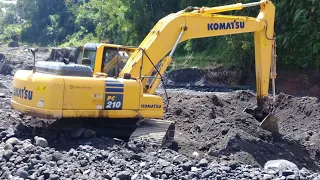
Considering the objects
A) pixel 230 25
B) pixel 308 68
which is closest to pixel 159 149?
pixel 230 25

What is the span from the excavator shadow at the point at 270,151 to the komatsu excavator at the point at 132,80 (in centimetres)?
100

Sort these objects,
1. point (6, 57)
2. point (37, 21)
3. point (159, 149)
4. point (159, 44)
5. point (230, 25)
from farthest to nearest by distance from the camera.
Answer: point (37, 21)
point (6, 57)
point (230, 25)
point (159, 44)
point (159, 149)

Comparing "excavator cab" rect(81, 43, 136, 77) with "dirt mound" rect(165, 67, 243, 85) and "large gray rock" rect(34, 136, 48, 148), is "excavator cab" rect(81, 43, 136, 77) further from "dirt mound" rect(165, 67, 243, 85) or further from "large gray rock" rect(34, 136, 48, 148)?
"dirt mound" rect(165, 67, 243, 85)

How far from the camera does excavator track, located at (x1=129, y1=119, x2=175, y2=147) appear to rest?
899 cm

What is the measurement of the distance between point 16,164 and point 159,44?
403 centimetres

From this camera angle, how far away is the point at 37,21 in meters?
63.7

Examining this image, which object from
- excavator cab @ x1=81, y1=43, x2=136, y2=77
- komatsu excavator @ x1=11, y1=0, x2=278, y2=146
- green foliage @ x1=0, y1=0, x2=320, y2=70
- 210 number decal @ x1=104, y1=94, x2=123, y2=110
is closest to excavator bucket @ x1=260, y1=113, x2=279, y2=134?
komatsu excavator @ x1=11, y1=0, x2=278, y2=146

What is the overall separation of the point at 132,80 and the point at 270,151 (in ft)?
9.30

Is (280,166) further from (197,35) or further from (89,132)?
(197,35)

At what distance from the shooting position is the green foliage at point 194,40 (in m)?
21.0

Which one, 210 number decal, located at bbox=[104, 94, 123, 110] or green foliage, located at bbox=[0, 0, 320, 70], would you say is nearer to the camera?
210 number decal, located at bbox=[104, 94, 123, 110]

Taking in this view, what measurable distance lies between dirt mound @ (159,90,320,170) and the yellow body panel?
1204 millimetres

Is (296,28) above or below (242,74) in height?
above

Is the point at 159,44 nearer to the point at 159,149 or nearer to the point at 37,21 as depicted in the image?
the point at 159,149
